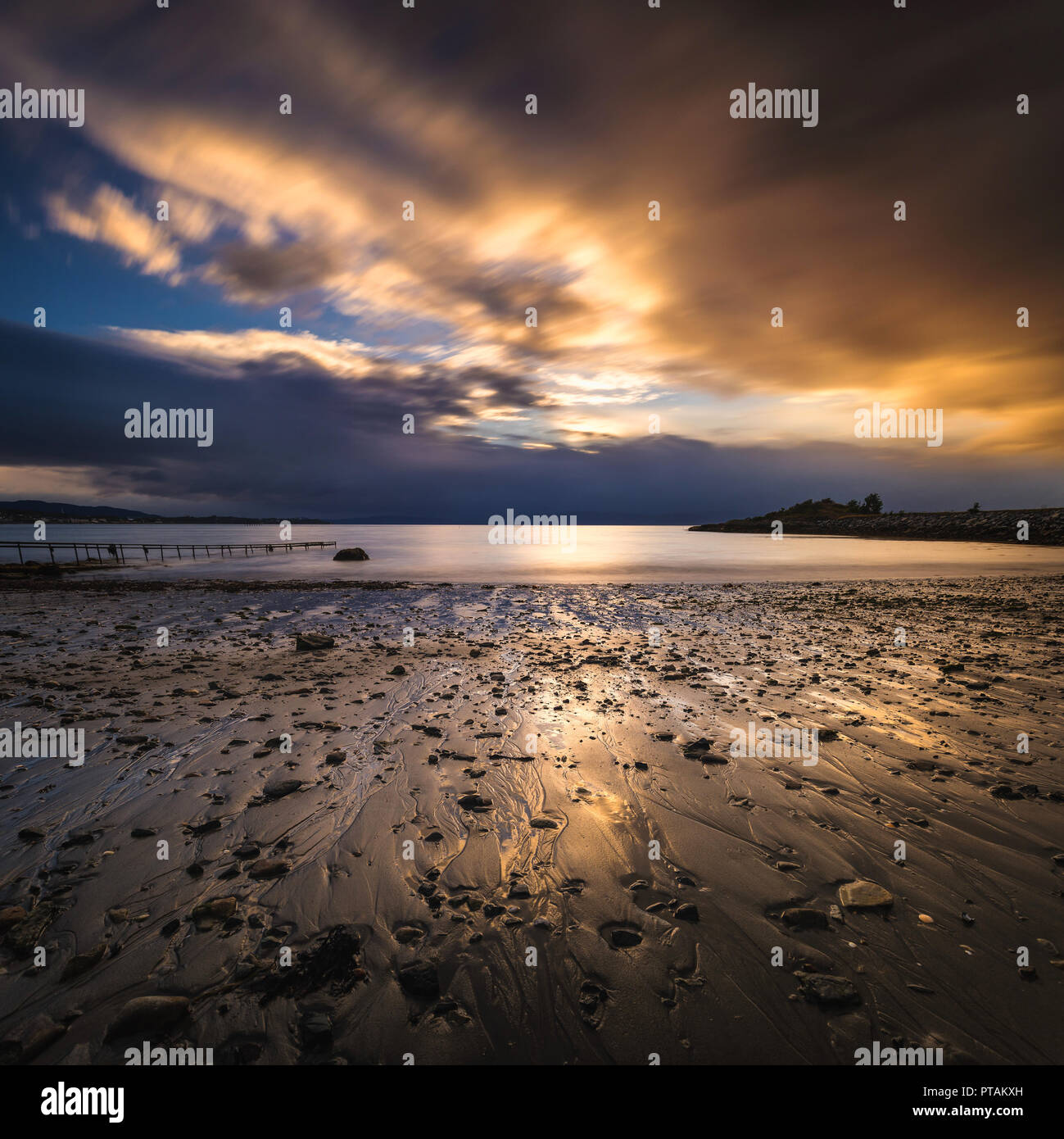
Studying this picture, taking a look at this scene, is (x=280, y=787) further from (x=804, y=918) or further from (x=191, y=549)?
(x=191, y=549)

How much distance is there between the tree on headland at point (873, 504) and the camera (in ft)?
473

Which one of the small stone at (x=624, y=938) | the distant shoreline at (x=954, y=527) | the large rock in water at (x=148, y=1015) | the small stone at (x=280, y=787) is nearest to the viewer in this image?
the large rock in water at (x=148, y=1015)

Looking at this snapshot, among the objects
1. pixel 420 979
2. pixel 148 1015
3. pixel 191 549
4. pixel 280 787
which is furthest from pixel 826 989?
pixel 191 549

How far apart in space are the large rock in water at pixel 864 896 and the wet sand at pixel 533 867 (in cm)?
7

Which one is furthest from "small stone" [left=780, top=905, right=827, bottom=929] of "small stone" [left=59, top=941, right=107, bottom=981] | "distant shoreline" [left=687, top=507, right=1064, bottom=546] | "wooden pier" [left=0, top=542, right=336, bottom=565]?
"distant shoreline" [left=687, top=507, right=1064, bottom=546]

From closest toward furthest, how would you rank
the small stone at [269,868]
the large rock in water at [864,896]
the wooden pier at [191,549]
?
the large rock in water at [864,896] → the small stone at [269,868] → the wooden pier at [191,549]

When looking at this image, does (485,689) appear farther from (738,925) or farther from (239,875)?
(738,925)

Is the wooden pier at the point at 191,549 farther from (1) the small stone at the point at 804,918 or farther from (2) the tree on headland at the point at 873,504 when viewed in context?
(2) the tree on headland at the point at 873,504

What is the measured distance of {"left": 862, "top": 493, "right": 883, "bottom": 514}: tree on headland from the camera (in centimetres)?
14425

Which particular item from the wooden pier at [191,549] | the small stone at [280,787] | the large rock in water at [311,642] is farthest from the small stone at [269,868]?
the wooden pier at [191,549]

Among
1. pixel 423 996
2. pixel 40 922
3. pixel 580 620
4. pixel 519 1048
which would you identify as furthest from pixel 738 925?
pixel 580 620

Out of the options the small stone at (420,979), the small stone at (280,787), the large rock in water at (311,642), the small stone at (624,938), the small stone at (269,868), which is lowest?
the small stone at (624,938)

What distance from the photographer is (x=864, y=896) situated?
13.5ft

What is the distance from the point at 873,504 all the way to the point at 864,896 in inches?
6842
